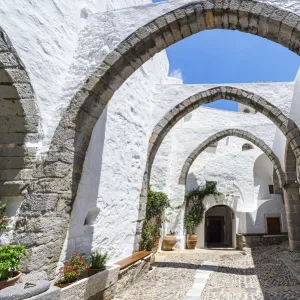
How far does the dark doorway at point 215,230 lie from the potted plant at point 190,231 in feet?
18.3

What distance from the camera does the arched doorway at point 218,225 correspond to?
46.9 feet

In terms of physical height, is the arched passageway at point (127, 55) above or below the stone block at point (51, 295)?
above

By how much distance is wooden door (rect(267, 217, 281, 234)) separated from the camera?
35.0 feet

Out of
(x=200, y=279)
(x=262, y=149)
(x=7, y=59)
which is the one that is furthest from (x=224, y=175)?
(x=7, y=59)

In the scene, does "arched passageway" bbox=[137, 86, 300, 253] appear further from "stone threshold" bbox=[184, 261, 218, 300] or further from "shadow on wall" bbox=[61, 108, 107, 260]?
"stone threshold" bbox=[184, 261, 218, 300]

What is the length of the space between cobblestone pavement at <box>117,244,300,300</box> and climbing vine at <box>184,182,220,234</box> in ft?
8.98

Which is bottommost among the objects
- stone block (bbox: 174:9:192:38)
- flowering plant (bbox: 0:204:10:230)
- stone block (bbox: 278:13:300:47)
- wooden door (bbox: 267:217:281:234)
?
flowering plant (bbox: 0:204:10:230)

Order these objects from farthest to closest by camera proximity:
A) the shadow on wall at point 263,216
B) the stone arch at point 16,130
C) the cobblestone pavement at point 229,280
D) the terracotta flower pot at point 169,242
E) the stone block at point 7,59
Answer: the shadow on wall at point 263,216 < the terracotta flower pot at point 169,242 < the cobblestone pavement at point 229,280 < the stone arch at point 16,130 < the stone block at point 7,59

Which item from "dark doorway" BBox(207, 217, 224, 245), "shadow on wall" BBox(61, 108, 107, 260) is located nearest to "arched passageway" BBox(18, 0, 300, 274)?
"shadow on wall" BBox(61, 108, 107, 260)

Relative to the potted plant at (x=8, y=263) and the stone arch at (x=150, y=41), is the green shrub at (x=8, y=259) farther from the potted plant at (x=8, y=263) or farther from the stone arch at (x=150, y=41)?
the stone arch at (x=150, y=41)

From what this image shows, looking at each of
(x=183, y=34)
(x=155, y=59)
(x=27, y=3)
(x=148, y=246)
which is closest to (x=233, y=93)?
(x=155, y=59)

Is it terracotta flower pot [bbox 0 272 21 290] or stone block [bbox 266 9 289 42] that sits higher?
stone block [bbox 266 9 289 42]

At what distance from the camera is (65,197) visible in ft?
9.68

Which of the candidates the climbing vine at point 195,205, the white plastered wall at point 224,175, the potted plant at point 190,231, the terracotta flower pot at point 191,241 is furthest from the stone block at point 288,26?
the terracotta flower pot at point 191,241
